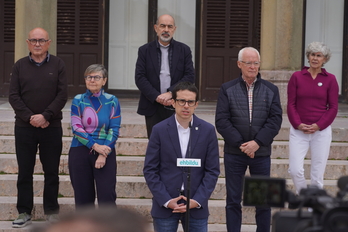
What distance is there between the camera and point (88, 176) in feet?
18.6

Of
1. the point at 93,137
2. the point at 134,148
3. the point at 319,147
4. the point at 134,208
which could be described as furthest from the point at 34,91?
the point at 319,147

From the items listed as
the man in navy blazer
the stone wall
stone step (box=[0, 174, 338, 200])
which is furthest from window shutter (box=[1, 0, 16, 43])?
the man in navy blazer

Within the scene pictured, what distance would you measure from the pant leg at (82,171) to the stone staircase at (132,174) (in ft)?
3.33

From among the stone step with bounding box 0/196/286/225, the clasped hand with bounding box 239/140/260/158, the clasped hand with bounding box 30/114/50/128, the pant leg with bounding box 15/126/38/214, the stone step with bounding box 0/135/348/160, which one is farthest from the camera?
the stone step with bounding box 0/135/348/160

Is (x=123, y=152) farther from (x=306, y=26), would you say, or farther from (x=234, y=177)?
(x=306, y=26)

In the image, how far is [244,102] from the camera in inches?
219

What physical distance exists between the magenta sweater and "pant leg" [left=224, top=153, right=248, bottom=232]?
2.50ft

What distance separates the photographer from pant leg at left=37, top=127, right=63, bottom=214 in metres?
6.12

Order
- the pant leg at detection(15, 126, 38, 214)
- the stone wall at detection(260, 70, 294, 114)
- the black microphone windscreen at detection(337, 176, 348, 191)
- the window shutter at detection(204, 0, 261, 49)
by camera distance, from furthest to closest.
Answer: the window shutter at detection(204, 0, 261, 49)
the stone wall at detection(260, 70, 294, 114)
the pant leg at detection(15, 126, 38, 214)
the black microphone windscreen at detection(337, 176, 348, 191)

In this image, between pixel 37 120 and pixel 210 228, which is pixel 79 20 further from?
pixel 210 228

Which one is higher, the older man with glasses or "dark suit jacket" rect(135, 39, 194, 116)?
"dark suit jacket" rect(135, 39, 194, 116)

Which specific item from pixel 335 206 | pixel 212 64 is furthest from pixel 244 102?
pixel 212 64

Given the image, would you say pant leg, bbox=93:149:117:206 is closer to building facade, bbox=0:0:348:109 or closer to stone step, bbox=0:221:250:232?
stone step, bbox=0:221:250:232

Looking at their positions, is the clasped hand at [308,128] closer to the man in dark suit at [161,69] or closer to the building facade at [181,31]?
the man in dark suit at [161,69]
